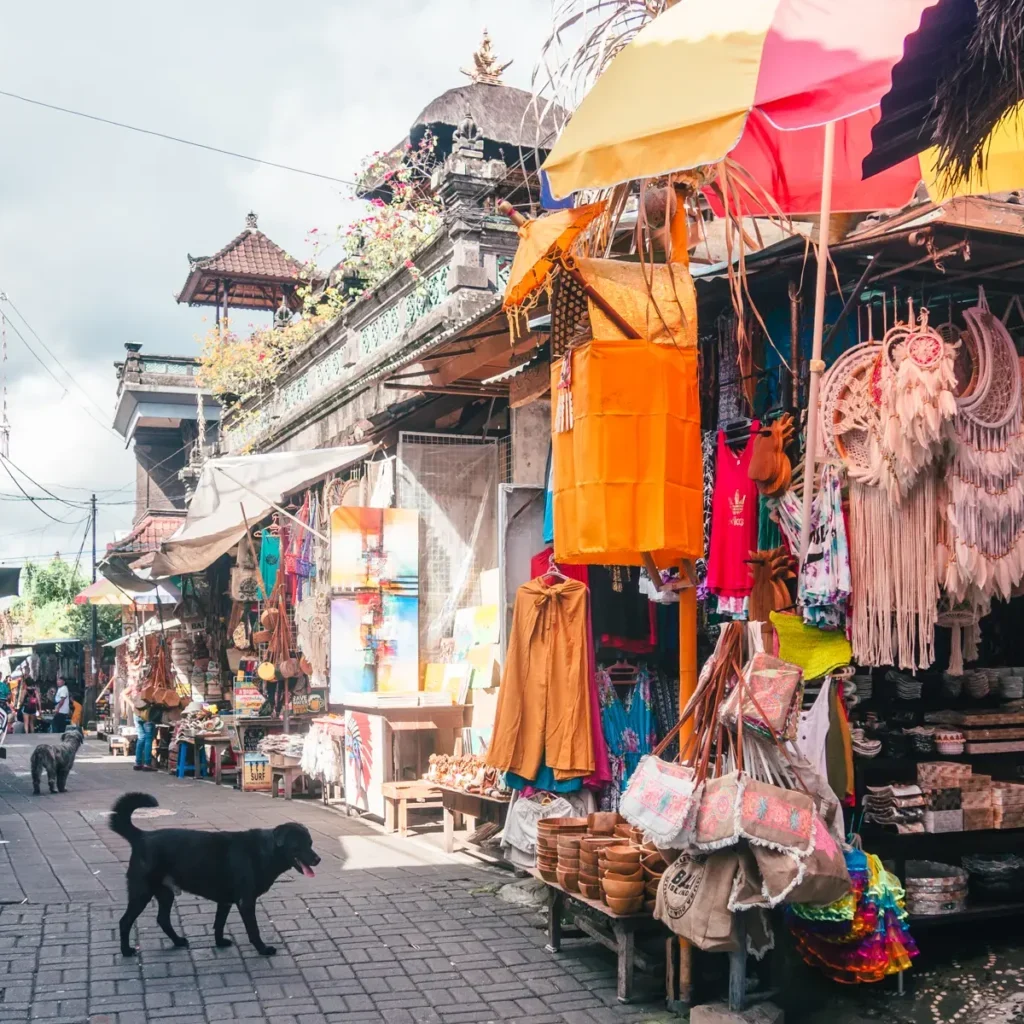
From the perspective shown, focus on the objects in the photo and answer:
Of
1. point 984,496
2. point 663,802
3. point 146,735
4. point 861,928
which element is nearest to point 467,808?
point 861,928

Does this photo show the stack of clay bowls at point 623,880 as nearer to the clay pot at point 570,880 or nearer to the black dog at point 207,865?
the clay pot at point 570,880

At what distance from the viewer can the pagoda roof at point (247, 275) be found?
2844cm

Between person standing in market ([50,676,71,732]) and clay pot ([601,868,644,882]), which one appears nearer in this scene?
clay pot ([601,868,644,882])

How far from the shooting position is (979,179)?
4.04 meters

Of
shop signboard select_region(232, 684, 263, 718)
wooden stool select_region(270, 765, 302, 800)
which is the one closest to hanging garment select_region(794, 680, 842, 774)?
wooden stool select_region(270, 765, 302, 800)

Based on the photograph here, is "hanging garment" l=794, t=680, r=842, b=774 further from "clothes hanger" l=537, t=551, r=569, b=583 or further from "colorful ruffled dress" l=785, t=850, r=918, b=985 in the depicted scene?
"clothes hanger" l=537, t=551, r=569, b=583

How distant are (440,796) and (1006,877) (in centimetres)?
524

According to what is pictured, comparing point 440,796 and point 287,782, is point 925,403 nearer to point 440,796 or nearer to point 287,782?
point 440,796

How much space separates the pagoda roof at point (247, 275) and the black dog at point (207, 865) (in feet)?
75.2

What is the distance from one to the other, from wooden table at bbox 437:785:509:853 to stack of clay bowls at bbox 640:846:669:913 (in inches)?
106

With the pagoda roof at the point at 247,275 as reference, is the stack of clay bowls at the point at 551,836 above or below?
below

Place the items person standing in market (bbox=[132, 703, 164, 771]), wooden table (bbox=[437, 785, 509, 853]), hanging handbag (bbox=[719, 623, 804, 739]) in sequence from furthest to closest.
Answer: person standing in market (bbox=[132, 703, 164, 771]) → wooden table (bbox=[437, 785, 509, 853]) → hanging handbag (bbox=[719, 623, 804, 739])

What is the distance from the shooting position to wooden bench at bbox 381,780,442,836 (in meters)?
10.2

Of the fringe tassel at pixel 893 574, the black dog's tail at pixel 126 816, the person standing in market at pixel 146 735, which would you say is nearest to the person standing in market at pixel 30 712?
the person standing in market at pixel 146 735
